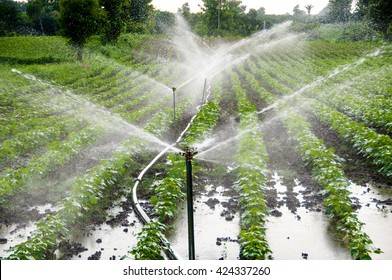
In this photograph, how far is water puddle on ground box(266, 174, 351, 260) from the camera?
653cm

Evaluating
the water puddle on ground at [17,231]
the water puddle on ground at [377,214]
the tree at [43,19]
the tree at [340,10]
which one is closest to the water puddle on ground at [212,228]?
→ the water puddle on ground at [377,214]

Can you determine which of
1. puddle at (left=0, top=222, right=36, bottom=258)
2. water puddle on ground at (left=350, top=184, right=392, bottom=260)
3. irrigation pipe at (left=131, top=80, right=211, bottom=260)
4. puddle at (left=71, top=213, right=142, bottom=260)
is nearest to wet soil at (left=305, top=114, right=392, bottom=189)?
water puddle on ground at (left=350, top=184, right=392, bottom=260)

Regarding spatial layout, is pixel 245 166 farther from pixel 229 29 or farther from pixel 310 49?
pixel 229 29

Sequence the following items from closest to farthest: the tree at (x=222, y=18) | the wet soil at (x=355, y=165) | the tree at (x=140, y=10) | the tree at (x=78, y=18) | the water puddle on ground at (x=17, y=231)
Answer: the water puddle on ground at (x=17, y=231), the wet soil at (x=355, y=165), the tree at (x=78, y=18), the tree at (x=140, y=10), the tree at (x=222, y=18)

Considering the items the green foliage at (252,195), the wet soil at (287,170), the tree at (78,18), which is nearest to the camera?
the green foliage at (252,195)

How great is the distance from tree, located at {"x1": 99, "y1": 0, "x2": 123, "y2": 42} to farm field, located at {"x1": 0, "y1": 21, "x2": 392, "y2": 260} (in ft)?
61.5

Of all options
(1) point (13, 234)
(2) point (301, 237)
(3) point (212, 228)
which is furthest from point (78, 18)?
(2) point (301, 237)

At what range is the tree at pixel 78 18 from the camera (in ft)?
97.7

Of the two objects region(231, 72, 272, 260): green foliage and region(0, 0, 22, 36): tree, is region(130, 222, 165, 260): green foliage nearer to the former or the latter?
region(231, 72, 272, 260): green foliage

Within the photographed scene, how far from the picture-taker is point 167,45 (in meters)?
50.2

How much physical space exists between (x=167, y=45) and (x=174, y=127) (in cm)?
3729

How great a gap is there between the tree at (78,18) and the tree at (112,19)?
21.3 ft

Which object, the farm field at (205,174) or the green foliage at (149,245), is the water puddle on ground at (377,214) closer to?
the farm field at (205,174)

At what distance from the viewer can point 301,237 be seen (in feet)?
23.2
